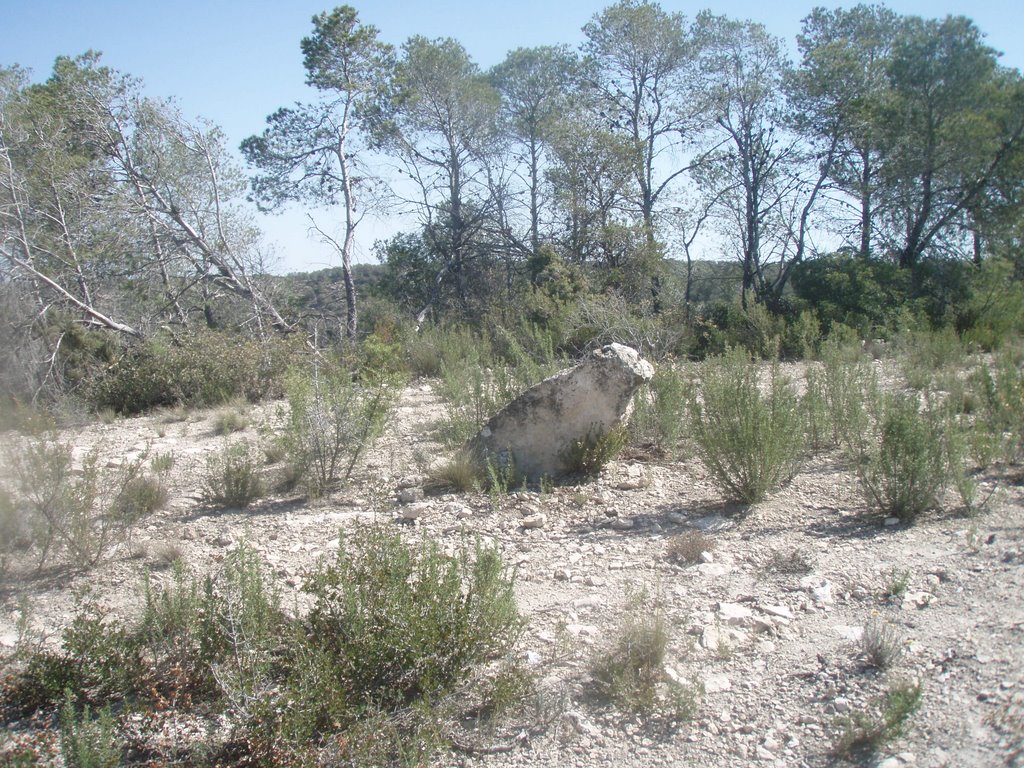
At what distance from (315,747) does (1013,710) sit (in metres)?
2.51

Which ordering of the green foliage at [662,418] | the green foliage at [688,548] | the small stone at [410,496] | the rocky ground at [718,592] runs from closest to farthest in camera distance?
1. the rocky ground at [718,592]
2. the green foliage at [688,548]
3. the small stone at [410,496]
4. the green foliage at [662,418]

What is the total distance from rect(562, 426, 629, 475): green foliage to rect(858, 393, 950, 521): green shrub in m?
1.83

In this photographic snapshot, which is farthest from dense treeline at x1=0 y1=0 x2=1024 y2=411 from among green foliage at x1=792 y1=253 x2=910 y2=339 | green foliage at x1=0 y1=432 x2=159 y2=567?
green foliage at x1=0 y1=432 x2=159 y2=567

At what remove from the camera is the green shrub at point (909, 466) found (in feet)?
15.5

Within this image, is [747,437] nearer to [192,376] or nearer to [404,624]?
[404,624]

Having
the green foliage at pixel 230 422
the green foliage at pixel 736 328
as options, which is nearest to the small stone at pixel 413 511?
the green foliage at pixel 230 422

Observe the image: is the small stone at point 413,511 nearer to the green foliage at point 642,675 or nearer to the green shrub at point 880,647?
the green foliage at point 642,675

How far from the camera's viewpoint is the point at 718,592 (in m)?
4.16

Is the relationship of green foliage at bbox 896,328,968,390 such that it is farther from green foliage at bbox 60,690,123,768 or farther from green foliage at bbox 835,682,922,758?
green foliage at bbox 60,690,123,768

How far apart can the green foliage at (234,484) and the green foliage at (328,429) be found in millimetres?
321

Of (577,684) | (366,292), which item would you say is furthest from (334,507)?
(366,292)

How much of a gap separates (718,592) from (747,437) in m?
1.29

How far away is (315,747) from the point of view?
9.93 ft

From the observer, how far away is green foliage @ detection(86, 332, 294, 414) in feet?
34.6
